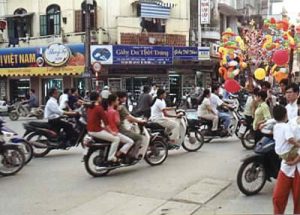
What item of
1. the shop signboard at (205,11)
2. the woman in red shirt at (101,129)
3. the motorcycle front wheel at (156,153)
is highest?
the shop signboard at (205,11)

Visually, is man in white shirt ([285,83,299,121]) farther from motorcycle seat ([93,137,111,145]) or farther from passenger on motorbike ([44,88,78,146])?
passenger on motorbike ([44,88,78,146])

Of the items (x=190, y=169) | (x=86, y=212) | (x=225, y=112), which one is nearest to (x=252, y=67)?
(x=225, y=112)

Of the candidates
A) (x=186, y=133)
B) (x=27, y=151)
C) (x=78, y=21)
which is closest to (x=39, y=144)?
(x=27, y=151)

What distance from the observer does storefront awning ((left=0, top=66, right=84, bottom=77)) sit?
968 inches

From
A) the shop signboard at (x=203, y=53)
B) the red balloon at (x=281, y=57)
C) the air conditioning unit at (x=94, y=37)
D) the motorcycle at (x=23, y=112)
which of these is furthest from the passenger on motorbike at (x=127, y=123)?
the shop signboard at (x=203, y=53)

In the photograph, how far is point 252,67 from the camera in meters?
22.8

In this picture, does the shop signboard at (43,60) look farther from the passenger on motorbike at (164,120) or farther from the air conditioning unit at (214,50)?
the passenger on motorbike at (164,120)

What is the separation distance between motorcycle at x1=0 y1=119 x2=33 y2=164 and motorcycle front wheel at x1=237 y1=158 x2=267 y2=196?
398cm

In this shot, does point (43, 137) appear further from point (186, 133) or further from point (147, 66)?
point (147, 66)

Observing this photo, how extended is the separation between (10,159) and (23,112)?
13.6m

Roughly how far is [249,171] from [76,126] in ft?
16.5

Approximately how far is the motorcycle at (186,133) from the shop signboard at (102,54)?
13497 mm

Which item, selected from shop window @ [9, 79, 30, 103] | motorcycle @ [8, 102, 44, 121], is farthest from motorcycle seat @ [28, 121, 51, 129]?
shop window @ [9, 79, 30, 103]

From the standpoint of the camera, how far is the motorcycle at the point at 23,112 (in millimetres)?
19875
